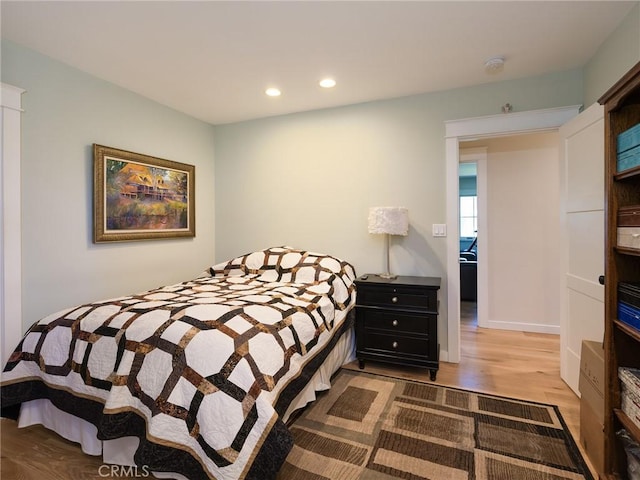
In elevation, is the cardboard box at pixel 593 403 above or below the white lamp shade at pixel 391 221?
below

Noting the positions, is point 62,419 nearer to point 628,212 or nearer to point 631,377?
point 631,377

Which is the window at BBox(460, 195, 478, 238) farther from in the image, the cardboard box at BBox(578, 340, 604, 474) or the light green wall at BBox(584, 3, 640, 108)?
the cardboard box at BBox(578, 340, 604, 474)

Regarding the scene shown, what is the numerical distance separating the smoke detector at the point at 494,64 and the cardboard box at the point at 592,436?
222 centimetres

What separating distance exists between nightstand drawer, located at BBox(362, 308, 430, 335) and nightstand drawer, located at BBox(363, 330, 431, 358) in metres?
0.05

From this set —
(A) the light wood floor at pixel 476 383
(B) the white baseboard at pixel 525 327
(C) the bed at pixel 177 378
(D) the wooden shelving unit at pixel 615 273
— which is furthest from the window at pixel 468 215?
(D) the wooden shelving unit at pixel 615 273

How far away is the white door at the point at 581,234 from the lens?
203 centimetres

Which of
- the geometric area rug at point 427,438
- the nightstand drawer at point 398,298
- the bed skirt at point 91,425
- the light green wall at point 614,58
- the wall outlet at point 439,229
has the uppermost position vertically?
the light green wall at point 614,58

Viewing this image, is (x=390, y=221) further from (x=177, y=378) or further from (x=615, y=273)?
(x=177, y=378)

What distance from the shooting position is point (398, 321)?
261 cm

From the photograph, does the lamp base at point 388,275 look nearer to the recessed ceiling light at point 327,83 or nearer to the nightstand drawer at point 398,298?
the nightstand drawer at point 398,298

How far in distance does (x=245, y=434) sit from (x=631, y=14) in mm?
2931

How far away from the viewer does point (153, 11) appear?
1.83m

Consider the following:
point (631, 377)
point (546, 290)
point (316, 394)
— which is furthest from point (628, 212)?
point (546, 290)

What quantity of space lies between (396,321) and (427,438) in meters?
0.90
